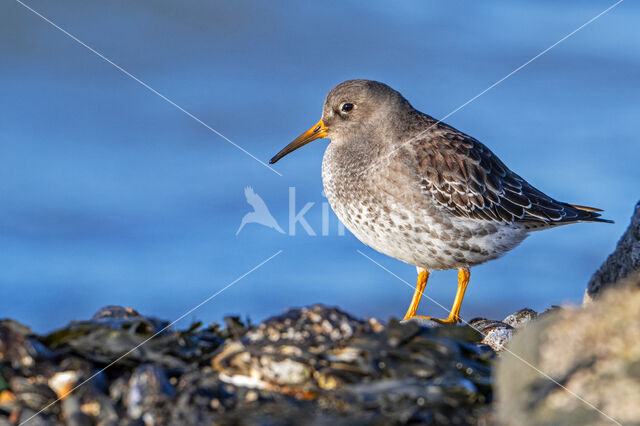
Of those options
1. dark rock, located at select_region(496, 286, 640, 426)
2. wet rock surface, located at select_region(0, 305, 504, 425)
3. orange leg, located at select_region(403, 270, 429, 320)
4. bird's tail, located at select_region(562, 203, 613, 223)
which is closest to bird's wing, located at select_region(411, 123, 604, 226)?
bird's tail, located at select_region(562, 203, 613, 223)

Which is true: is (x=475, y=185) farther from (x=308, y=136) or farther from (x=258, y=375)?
(x=258, y=375)

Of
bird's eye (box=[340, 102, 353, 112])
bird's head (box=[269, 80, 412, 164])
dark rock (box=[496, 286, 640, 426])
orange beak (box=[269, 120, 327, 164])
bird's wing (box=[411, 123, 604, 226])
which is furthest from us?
orange beak (box=[269, 120, 327, 164])

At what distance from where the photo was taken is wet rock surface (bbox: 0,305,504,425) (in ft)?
13.2

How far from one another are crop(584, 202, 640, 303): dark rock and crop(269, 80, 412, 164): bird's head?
326cm

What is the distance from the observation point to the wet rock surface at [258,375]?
4.03m

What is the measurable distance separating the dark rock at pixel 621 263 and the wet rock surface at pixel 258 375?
13.3 feet

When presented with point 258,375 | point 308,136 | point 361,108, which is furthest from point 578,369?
point 308,136

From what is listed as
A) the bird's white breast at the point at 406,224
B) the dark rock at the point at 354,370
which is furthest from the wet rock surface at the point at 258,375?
the bird's white breast at the point at 406,224

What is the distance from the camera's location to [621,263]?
8.45 metres

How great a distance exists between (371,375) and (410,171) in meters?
4.58

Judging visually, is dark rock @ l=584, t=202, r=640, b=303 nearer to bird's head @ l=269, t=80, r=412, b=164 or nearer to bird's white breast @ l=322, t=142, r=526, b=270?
bird's white breast @ l=322, t=142, r=526, b=270

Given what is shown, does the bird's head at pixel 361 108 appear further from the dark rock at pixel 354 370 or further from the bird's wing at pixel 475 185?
the dark rock at pixel 354 370

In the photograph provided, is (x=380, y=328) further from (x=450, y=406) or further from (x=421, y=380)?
(x=450, y=406)

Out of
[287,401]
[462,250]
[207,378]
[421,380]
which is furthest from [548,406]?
[462,250]
